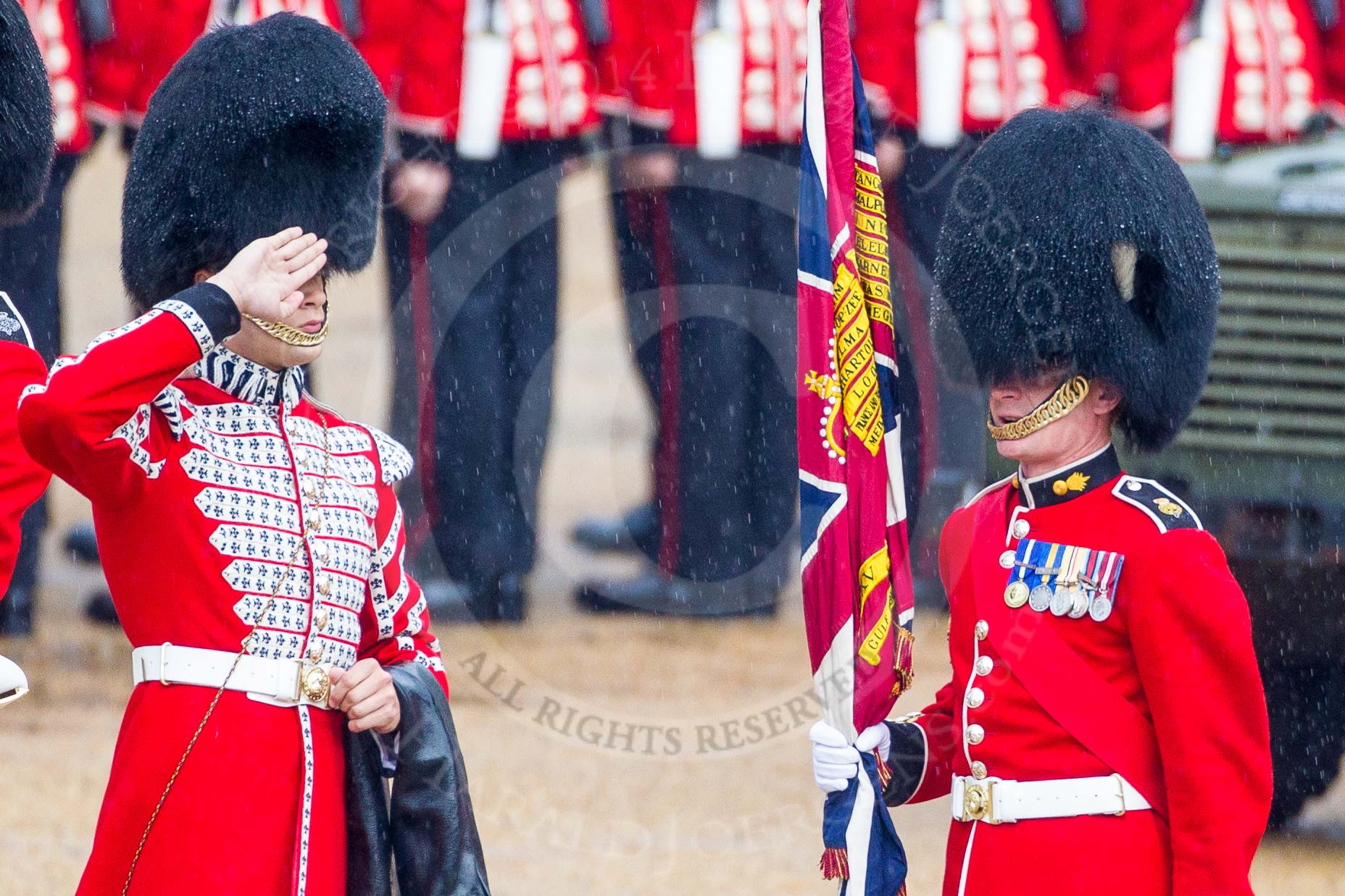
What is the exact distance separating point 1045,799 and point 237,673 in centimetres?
93

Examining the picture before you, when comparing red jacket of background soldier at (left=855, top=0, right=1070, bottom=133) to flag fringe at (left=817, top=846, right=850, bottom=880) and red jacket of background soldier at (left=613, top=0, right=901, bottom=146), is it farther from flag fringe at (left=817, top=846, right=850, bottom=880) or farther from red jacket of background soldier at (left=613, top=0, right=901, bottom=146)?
flag fringe at (left=817, top=846, right=850, bottom=880)

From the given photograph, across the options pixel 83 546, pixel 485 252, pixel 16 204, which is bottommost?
pixel 83 546

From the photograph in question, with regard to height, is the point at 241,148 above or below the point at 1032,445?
above

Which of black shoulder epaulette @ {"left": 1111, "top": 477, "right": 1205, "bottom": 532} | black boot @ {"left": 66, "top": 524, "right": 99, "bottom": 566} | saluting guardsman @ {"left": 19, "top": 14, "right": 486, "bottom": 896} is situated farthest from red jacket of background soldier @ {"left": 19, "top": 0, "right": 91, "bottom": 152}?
black shoulder epaulette @ {"left": 1111, "top": 477, "right": 1205, "bottom": 532}

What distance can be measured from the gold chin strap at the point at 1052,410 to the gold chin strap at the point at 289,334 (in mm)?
819

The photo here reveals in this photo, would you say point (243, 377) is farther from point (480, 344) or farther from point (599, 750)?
point (480, 344)

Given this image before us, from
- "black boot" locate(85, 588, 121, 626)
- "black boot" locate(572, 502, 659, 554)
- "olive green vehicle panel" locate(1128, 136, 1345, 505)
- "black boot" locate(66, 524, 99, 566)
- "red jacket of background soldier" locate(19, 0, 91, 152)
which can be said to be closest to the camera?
"olive green vehicle panel" locate(1128, 136, 1345, 505)

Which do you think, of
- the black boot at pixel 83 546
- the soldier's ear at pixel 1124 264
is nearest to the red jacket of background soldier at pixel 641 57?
the black boot at pixel 83 546

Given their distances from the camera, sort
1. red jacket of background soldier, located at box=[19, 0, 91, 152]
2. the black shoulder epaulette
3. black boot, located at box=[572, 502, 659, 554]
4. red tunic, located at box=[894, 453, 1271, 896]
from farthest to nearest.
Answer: black boot, located at box=[572, 502, 659, 554], red jacket of background soldier, located at box=[19, 0, 91, 152], the black shoulder epaulette, red tunic, located at box=[894, 453, 1271, 896]

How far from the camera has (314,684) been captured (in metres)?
A: 2.38

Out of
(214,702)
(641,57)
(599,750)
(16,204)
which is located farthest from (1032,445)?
(641,57)

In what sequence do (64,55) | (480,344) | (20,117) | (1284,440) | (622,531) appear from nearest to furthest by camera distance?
(20,117)
(1284,440)
(64,55)
(480,344)
(622,531)

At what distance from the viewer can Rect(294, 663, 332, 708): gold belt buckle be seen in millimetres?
2371

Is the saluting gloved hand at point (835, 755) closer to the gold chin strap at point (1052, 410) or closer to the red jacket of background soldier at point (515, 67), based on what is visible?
the gold chin strap at point (1052, 410)
